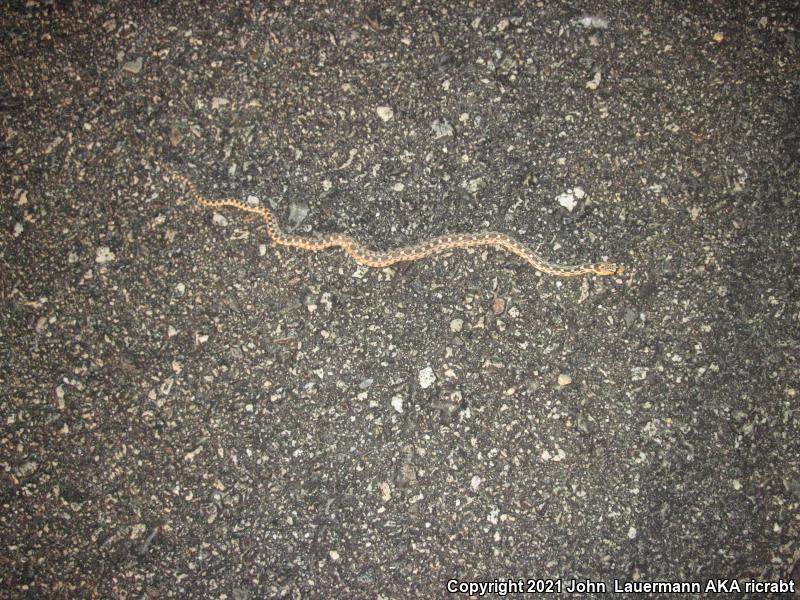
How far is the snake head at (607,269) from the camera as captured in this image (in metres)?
3.28

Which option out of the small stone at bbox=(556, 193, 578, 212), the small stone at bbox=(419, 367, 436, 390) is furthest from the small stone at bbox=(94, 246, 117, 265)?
the small stone at bbox=(556, 193, 578, 212)

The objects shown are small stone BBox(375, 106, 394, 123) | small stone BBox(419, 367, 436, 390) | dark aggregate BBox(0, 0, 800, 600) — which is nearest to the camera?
dark aggregate BBox(0, 0, 800, 600)

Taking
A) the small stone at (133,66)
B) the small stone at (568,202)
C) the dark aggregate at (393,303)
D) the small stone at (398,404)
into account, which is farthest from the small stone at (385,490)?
the small stone at (133,66)

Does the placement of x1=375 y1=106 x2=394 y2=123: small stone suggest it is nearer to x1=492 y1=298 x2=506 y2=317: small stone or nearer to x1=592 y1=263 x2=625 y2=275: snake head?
→ x1=492 y1=298 x2=506 y2=317: small stone

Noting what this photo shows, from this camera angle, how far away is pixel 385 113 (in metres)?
3.46

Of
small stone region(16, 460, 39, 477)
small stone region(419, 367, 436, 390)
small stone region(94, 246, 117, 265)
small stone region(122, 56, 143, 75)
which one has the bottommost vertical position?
small stone region(16, 460, 39, 477)

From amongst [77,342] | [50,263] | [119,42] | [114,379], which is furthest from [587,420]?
[119,42]

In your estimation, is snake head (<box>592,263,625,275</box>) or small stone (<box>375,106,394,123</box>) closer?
snake head (<box>592,263,625,275</box>)

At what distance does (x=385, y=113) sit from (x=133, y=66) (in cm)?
159

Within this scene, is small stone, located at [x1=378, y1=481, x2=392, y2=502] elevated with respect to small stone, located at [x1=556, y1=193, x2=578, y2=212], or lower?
lower

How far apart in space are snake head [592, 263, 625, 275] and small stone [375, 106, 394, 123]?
1.52 meters

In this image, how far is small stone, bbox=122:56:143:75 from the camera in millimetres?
3494

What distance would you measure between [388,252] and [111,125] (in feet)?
6.22

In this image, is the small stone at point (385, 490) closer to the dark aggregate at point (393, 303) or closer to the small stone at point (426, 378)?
the dark aggregate at point (393, 303)
